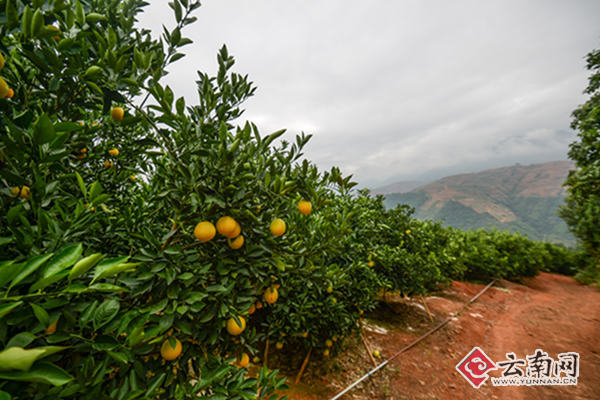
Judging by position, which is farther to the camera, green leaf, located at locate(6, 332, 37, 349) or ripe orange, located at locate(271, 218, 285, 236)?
ripe orange, located at locate(271, 218, 285, 236)

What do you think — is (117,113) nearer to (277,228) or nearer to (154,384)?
(277,228)

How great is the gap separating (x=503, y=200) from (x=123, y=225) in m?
117

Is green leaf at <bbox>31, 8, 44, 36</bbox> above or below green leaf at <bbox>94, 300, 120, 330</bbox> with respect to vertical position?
above

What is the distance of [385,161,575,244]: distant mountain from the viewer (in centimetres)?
6109

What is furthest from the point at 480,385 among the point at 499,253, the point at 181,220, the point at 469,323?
the point at 499,253

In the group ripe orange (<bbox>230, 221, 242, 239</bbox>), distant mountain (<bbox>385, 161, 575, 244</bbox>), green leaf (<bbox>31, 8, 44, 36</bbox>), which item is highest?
green leaf (<bbox>31, 8, 44, 36</bbox>)

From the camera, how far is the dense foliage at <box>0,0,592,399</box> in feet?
2.30

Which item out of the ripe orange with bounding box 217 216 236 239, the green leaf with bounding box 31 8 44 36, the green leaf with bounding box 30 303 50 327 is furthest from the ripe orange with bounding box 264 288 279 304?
the green leaf with bounding box 31 8 44 36

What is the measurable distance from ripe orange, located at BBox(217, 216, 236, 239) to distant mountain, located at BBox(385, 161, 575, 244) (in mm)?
54562

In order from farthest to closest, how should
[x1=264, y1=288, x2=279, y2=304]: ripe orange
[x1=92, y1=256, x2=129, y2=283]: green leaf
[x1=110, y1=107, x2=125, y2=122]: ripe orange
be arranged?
[x1=264, y1=288, x2=279, y2=304]: ripe orange
[x1=110, y1=107, x2=125, y2=122]: ripe orange
[x1=92, y1=256, x2=129, y2=283]: green leaf

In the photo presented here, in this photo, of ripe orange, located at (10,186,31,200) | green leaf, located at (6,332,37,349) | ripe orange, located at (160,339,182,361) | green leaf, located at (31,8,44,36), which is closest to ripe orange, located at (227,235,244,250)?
ripe orange, located at (160,339,182,361)

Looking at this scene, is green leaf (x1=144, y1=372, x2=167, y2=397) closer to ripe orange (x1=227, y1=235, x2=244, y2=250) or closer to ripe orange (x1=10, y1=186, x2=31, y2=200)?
ripe orange (x1=227, y1=235, x2=244, y2=250)

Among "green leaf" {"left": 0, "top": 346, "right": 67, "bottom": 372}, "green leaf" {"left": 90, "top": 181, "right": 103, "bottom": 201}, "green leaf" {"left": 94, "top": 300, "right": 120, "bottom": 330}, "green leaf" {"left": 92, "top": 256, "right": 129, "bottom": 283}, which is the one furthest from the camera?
"green leaf" {"left": 90, "top": 181, "right": 103, "bottom": 201}

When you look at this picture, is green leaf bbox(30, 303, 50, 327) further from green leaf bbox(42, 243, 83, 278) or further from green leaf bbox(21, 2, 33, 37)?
green leaf bbox(21, 2, 33, 37)
